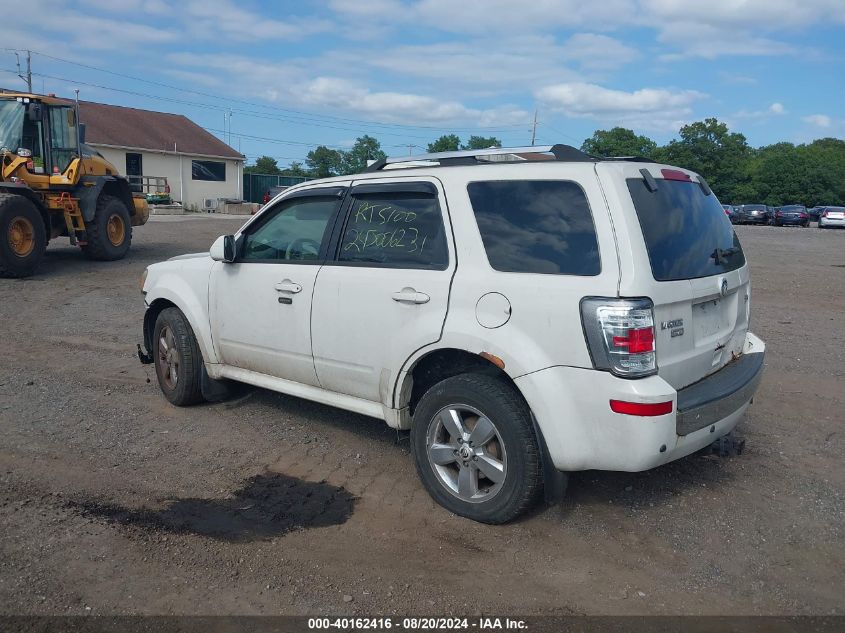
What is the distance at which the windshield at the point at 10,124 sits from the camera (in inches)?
546

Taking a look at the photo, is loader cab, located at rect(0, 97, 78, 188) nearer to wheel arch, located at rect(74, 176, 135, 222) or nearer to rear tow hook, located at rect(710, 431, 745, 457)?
wheel arch, located at rect(74, 176, 135, 222)

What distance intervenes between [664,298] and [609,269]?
32 centimetres

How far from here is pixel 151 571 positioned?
11.9 feet

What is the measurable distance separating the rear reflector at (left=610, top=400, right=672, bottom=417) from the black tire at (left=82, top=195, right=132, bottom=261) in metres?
13.7

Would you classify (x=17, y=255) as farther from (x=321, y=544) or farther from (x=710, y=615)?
(x=710, y=615)

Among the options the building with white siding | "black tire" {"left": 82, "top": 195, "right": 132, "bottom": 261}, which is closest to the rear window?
"black tire" {"left": 82, "top": 195, "right": 132, "bottom": 261}

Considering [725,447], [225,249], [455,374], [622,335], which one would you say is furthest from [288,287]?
[725,447]

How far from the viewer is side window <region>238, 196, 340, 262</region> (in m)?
5.11

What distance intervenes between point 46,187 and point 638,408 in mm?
13640

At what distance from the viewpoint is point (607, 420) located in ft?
11.9

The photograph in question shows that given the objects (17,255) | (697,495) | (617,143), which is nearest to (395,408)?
(697,495)

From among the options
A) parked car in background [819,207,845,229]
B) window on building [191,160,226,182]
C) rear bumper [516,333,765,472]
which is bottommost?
rear bumper [516,333,765,472]

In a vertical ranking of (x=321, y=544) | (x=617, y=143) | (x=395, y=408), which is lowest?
(x=321, y=544)

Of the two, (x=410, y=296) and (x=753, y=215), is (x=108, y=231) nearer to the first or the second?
(x=410, y=296)
